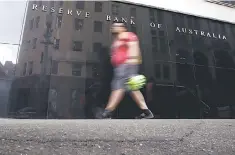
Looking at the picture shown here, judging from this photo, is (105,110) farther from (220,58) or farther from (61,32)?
(220,58)

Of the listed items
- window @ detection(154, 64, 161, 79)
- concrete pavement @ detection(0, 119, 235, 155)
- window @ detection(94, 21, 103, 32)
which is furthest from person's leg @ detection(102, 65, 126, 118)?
concrete pavement @ detection(0, 119, 235, 155)

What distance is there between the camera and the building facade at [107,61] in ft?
22.1

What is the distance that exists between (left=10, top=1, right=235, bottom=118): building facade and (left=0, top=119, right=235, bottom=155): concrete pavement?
3236 mm

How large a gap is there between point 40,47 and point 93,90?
176 centimetres

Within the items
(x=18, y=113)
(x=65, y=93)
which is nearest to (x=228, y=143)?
(x=65, y=93)

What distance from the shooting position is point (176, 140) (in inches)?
120

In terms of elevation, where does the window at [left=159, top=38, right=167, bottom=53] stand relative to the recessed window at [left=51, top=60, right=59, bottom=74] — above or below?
above

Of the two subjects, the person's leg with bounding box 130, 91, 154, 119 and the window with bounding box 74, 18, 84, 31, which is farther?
the window with bounding box 74, 18, 84, 31

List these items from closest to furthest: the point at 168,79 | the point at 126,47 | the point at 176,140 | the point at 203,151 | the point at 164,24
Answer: the point at 203,151, the point at 176,140, the point at 126,47, the point at 168,79, the point at 164,24

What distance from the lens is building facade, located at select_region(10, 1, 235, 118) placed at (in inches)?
265

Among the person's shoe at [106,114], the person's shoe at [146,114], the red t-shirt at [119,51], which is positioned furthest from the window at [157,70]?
the person's shoe at [106,114]

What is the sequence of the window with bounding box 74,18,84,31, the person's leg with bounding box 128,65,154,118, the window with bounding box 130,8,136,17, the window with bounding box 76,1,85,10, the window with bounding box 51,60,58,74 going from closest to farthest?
the person's leg with bounding box 128,65,154,118 → the window with bounding box 51,60,58,74 → the window with bounding box 74,18,84,31 → the window with bounding box 76,1,85,10 → the window with bounding box 130,8,136,17

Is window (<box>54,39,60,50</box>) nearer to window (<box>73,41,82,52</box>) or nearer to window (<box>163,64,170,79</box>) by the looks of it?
window (<box>73,41,82,52</box>)

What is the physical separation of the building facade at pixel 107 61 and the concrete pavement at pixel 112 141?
3.24 m
